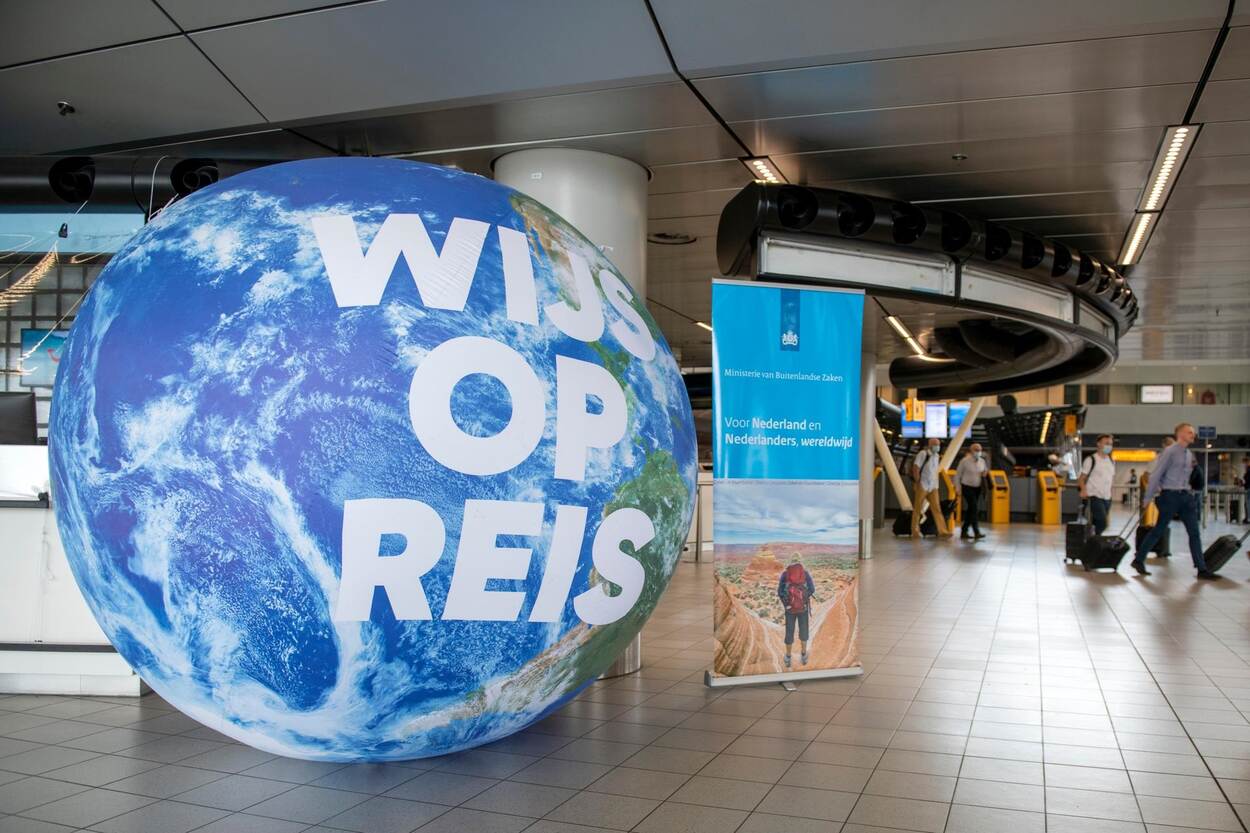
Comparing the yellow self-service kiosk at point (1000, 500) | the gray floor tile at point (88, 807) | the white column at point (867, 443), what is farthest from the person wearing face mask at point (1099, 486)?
the gray floor tile at point (88, 807)

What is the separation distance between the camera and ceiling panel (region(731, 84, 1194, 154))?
5.80 metres

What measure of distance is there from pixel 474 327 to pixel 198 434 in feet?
3.17

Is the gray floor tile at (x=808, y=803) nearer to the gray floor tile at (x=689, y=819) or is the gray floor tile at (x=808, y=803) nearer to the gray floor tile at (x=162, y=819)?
the gray floor tile at (x=689, y=819)

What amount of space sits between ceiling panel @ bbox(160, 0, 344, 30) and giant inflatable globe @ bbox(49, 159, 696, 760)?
196cm

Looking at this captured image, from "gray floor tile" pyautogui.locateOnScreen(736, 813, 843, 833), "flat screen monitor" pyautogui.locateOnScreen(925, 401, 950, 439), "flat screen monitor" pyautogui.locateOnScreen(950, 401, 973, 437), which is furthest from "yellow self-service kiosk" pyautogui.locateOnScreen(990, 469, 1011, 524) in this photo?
"gray floor tile" pyautogui.locateOnScreen(736, 813, 843, 833)

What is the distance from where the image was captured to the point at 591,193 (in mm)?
6566

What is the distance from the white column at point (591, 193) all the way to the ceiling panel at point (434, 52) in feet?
2.76

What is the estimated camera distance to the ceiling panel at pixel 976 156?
6.50m

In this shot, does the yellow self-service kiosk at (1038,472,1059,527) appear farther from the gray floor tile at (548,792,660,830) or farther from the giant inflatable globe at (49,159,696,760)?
the giant inflatable globe at (49,159,696,760)

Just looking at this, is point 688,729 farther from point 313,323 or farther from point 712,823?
point 313,323

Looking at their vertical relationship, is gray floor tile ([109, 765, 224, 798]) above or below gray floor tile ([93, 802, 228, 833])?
below

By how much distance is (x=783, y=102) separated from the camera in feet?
19.1

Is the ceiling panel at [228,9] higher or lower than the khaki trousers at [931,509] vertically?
higher

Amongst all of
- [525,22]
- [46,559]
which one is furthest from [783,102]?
[46,559]
